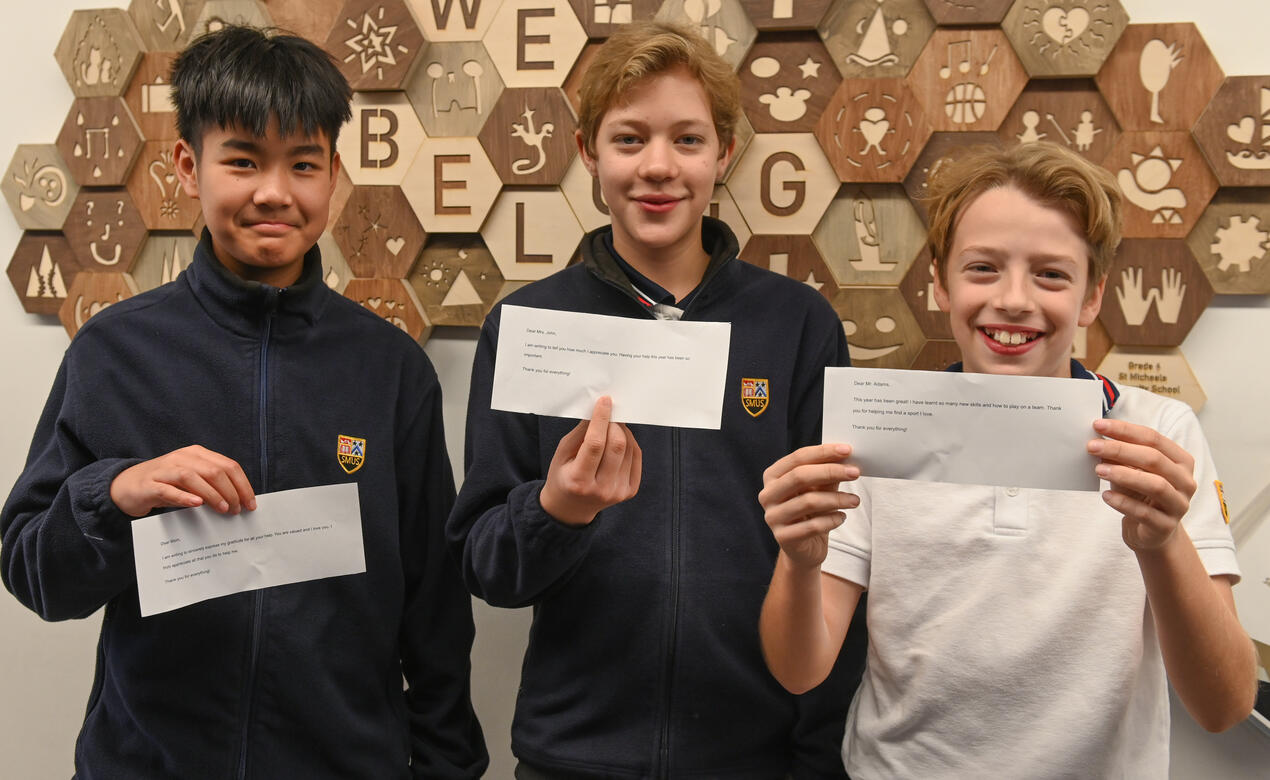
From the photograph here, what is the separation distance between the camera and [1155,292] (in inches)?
50.1

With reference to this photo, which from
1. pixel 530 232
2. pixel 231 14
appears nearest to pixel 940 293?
pixel 530 232

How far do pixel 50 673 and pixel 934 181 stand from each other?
165 cm

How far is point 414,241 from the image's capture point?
146 cm

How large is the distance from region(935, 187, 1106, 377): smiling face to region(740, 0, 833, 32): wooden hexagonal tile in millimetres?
441

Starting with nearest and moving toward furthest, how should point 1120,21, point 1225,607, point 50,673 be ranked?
1. point 1225,607
2. point 1120,21
3. point 50,673

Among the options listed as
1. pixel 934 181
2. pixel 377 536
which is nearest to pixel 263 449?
pixel 377 536

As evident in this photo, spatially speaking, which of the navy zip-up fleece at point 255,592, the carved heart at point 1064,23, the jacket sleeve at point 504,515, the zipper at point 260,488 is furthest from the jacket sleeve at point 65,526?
the carved heart at point 1064,23

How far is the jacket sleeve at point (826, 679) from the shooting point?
112 centimetres

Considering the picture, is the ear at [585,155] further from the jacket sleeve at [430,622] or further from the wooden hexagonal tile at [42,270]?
the wooden hexagonal tile at [42,270]

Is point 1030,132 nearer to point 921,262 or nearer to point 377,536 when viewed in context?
point 921,262

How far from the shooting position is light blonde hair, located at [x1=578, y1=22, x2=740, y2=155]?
1127mm

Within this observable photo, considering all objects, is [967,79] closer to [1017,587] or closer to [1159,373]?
[1159,373]

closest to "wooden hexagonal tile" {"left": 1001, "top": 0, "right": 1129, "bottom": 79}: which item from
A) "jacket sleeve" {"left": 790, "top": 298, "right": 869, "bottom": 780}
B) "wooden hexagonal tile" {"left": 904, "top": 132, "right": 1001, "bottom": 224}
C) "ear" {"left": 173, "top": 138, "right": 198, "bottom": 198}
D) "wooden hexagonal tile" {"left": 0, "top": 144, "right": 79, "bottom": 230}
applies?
"wooden hexagonal tile" {"left": 904, "top": 132, "right": 1001, "bottom": 224}

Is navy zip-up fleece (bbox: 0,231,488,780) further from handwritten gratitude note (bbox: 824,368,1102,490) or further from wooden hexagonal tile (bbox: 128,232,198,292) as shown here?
handwritten gratitude note (bbox: 824,368,1102,490)
